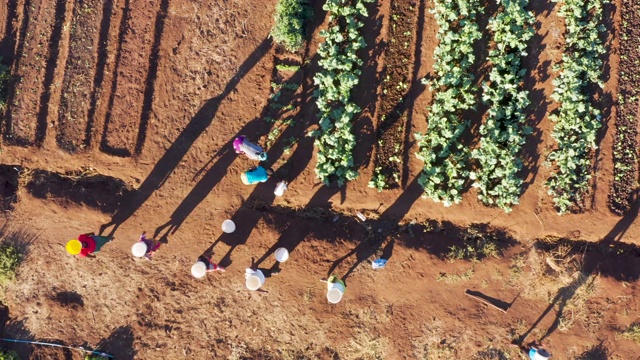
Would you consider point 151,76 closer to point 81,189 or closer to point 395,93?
point 81,189

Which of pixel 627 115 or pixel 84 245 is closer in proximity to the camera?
pixel 84 245

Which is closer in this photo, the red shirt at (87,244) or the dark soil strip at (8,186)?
the red shirt at (87,244)

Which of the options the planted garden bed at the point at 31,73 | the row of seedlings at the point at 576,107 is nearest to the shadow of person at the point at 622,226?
the row of seedlings at the point at 576,107

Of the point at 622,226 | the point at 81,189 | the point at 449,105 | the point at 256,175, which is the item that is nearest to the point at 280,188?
the point at 256,175

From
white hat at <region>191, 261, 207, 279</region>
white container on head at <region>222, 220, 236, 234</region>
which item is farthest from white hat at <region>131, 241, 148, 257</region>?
white container on head at <region>222, 220, 236, 234</region>

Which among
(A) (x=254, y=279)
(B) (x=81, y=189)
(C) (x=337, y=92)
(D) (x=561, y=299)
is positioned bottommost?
(A) (x=254, y=279)

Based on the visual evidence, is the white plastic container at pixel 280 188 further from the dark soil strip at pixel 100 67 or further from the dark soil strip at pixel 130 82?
the dark soil strip at pixel 100 67

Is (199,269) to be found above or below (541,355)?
below

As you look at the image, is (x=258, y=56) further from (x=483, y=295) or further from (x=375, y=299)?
(x=483, y=295)
